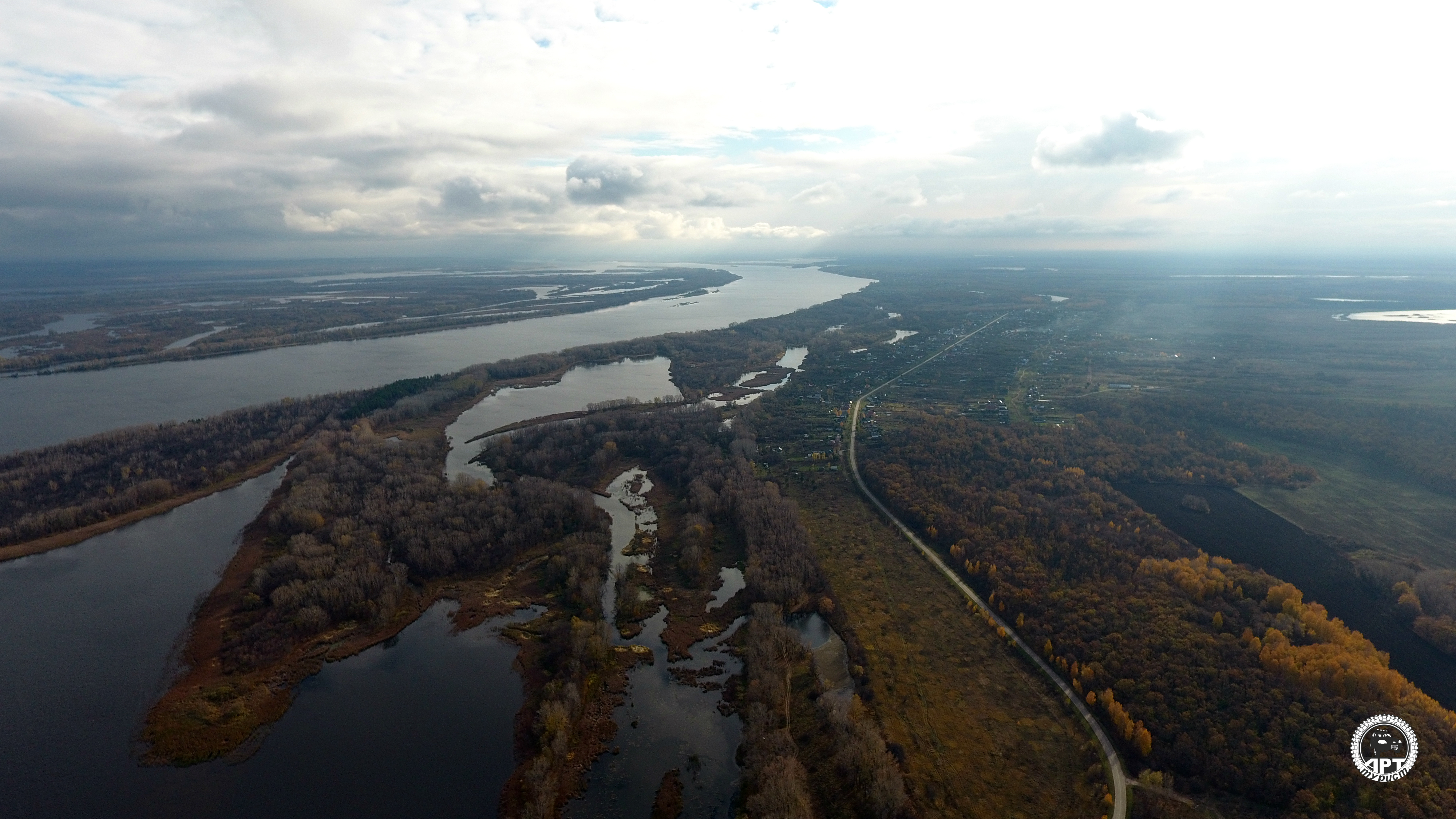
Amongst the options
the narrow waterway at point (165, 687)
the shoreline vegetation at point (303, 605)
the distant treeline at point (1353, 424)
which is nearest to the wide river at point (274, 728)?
the narrow waterway at point (165, 687)

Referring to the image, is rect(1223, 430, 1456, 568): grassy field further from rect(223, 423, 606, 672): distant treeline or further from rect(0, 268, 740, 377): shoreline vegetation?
rect(0, 268, 740, 377): shoreline vegetation

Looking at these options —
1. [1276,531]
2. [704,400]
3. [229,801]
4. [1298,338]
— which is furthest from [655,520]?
[1298,338]

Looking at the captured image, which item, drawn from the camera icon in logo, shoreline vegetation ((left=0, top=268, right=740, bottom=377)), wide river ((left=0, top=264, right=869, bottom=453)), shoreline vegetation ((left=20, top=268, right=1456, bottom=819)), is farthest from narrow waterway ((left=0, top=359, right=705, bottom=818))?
shoreline vegetation ((left=0, top=268, right=740, bottom=377))

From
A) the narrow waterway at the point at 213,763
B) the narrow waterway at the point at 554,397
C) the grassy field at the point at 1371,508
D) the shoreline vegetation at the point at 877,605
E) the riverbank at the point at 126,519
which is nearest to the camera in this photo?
the narrow waterway at the point at 213,763

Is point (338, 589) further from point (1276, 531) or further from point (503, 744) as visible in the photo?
point (1276, 531)

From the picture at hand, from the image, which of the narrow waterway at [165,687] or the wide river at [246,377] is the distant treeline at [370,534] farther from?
the wide river at [246,377]

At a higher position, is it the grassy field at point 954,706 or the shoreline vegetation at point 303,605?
the shoreline vegetation at point 303,605

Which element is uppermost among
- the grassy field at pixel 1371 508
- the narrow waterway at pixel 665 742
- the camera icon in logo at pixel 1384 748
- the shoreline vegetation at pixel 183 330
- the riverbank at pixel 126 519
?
the shoreline vegetation at pixel 183 330

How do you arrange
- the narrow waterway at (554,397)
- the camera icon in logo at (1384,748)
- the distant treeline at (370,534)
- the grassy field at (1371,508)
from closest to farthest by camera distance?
the camera icon in logo at (1384,748), the distant treeline at (370,534), the grassy field at (1371,508), the narrow waterway at (554,397)
